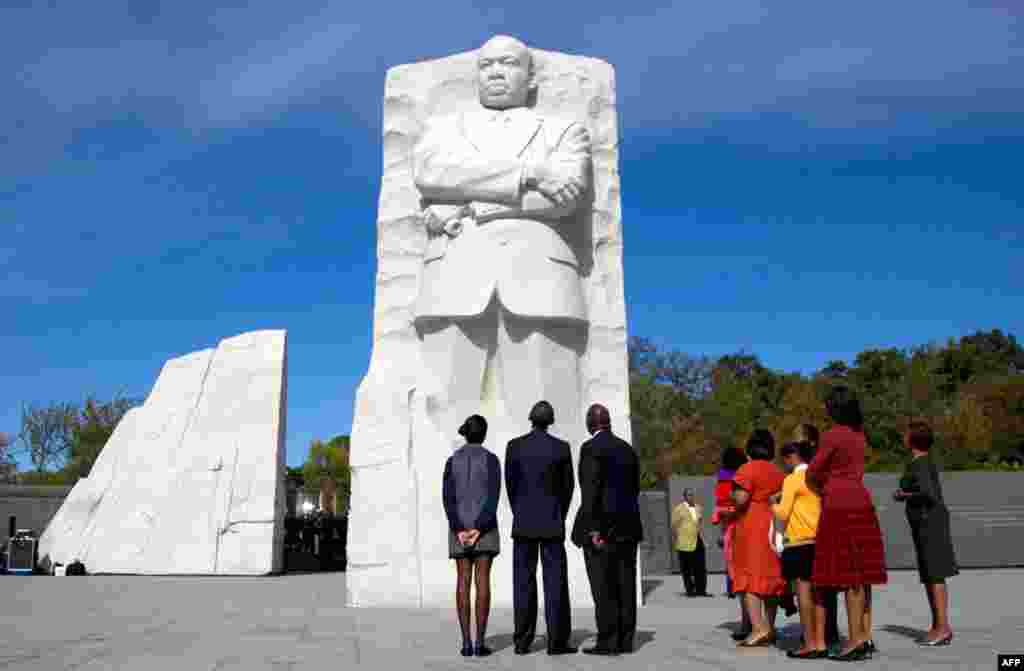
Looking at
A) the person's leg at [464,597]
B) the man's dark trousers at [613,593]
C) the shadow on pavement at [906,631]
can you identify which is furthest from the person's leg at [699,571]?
the person's leg at [464,597]

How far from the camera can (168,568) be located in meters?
14.4

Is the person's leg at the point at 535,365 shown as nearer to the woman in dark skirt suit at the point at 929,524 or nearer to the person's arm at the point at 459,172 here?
the person's arm at the point at 459,172

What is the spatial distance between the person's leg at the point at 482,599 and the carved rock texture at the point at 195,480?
981 cm

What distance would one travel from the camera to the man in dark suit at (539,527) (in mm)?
5324

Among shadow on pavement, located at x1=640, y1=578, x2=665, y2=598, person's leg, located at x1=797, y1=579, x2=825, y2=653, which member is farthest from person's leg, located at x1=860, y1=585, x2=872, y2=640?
shadow on pavement, located at x1=640, y1=578, x2=665, y2=598

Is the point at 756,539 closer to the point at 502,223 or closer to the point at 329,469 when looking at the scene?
the point at 502,223

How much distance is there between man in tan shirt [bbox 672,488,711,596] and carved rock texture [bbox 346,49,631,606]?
287 cm

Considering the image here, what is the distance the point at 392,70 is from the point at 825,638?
21.8ft

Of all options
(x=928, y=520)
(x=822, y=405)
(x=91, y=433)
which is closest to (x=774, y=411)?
(x=822, y=405)

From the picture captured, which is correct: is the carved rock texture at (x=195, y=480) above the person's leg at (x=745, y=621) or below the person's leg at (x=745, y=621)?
above

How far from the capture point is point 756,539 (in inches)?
216

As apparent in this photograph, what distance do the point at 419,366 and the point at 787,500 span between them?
408cm

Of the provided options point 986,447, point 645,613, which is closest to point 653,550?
point 645,613

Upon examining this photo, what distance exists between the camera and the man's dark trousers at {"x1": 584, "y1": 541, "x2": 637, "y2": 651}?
525 cm
